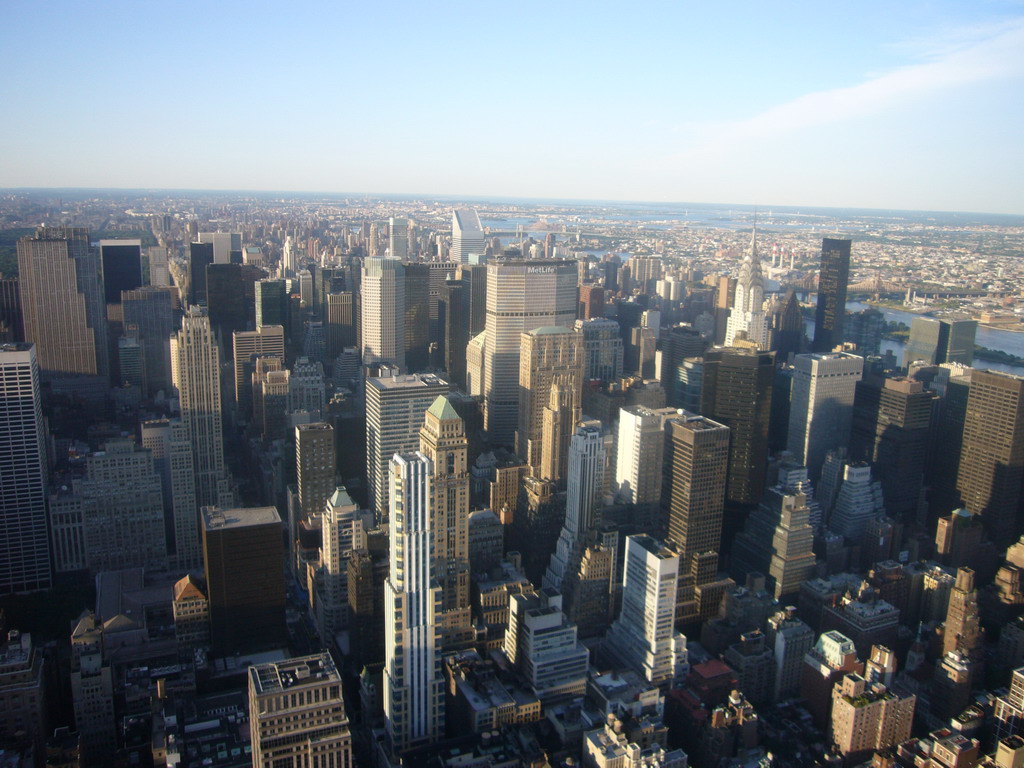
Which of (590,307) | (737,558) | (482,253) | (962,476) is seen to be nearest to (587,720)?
(737,558)

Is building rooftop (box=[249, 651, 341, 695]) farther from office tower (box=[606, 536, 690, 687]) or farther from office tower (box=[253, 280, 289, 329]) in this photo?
office tower (box=[253, 280, 289, 329])

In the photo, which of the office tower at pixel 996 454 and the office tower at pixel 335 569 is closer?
the office tower at pixel 335 569

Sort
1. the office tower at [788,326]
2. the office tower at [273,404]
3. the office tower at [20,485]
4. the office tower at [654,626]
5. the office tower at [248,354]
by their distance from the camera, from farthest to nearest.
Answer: the office tower at [788,326] < the office tower at [248,354] < the office tower at [273,404] < the office tower at [20,485] < the office tower at [654,626]

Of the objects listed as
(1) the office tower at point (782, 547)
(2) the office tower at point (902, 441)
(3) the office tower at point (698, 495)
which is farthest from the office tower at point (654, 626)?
(2) the office tower at point (902, 441)

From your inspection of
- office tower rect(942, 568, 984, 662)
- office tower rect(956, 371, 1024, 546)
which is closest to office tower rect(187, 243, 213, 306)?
office tower rect(956, 371, 1024, 546)

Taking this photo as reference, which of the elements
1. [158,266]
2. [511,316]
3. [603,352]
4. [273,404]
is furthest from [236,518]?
[158,266]

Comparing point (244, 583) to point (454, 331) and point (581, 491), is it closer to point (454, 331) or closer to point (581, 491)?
point (581, 491)

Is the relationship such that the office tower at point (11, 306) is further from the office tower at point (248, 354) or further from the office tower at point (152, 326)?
the office tower at point (248, 354)
